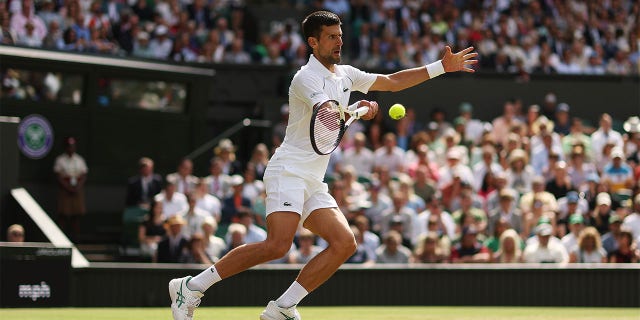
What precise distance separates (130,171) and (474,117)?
19.1 feet

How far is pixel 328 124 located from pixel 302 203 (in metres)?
0.52

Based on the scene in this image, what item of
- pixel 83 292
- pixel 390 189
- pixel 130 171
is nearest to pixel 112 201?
pixel 130 171

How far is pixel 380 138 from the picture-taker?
62.3 ft

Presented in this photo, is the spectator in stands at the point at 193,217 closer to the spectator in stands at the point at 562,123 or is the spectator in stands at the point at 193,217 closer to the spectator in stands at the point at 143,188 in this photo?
the spectator in stands at the point at 143,188

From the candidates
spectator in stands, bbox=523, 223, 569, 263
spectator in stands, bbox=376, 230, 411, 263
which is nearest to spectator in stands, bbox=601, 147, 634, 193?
spectator in stands, bbox=523, 223, 569, 263

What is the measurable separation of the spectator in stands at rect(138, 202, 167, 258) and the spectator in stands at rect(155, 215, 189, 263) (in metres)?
0.69

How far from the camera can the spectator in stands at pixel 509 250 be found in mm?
13859

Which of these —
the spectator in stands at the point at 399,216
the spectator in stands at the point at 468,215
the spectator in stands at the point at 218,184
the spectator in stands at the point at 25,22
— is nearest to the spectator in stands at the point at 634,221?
the spectator in stands at the point at 468,215

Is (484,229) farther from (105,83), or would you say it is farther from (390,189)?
(105,83)

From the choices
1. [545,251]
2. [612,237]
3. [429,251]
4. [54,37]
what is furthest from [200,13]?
[612,237]

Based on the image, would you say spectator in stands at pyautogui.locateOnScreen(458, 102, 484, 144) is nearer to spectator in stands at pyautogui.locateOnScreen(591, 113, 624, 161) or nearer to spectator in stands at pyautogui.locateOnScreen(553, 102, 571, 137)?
spectator in stands at pyautogui.locateOnScreen(553, 102, 571, 137)

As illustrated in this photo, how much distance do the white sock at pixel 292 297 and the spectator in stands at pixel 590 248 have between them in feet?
22.3

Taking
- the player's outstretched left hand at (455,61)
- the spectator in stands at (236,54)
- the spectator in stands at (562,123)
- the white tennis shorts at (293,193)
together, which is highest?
the spectator in stands at (236,54)

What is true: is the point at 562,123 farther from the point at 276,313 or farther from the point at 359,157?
the point at 276,313
